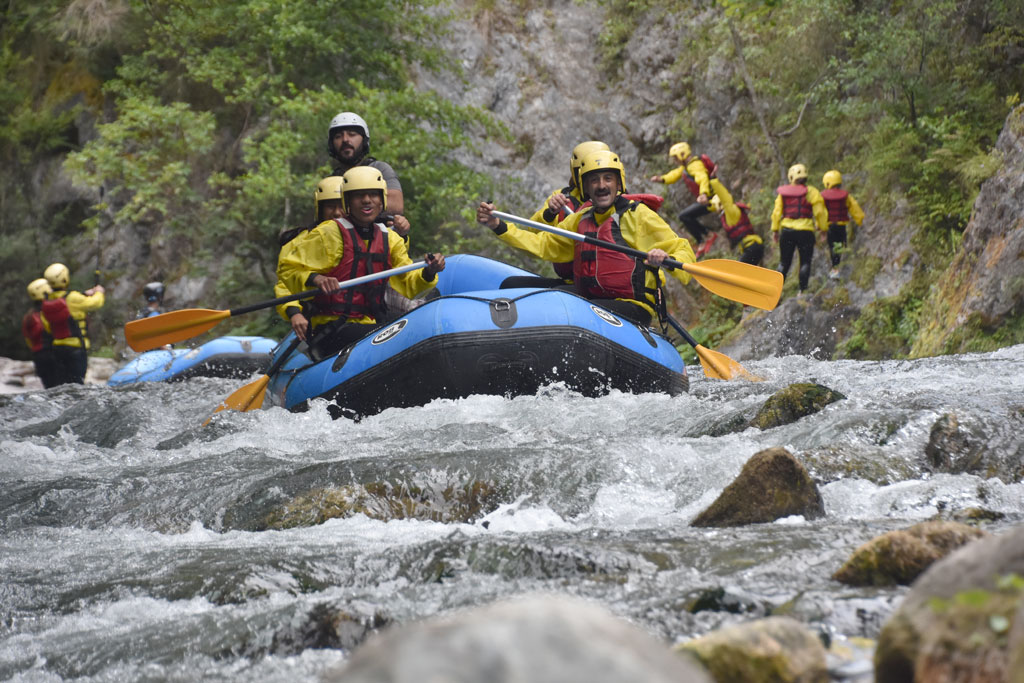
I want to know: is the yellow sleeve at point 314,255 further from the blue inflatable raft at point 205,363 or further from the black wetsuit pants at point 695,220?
the black wetsuit pants at point 695,220

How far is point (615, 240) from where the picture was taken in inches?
250

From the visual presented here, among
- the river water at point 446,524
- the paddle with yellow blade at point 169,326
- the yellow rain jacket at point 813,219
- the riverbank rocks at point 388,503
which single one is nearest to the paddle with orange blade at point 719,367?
the river water at point 446,524

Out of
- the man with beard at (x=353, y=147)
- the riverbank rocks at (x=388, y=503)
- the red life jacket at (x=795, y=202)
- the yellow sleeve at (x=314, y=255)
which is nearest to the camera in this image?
the riverbank rocks at (x=388, y=503)

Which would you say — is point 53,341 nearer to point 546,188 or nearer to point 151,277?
point 151,277

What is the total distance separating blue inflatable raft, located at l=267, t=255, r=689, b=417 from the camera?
17.9 ft

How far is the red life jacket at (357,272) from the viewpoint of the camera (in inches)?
247

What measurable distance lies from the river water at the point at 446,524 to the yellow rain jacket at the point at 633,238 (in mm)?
991

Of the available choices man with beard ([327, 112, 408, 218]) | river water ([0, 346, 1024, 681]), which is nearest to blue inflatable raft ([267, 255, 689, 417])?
river water ([0, 346, 1024, 681])

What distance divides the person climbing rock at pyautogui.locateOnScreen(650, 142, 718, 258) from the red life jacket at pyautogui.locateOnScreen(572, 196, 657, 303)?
576 cm

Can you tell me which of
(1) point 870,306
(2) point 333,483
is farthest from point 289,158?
(2) point 333,483

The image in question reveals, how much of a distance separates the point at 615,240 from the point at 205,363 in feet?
18.2

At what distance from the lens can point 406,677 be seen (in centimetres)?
94

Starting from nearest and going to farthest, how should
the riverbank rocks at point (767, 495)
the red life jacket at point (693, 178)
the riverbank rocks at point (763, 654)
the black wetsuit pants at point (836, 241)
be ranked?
the riverbank rocks at point (763, 654), the riverbank rocks at point (767, 495), the black wetsuit pants at point (836, 241), the red life jacket at point (693, 178)

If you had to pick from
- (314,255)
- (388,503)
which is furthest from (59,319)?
(388,503)
